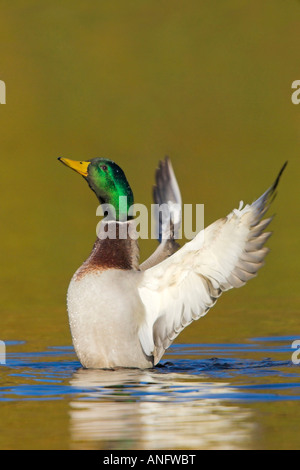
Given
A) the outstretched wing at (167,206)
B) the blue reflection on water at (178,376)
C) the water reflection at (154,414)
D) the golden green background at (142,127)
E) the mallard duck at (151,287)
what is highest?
the golden green background at (142,127)

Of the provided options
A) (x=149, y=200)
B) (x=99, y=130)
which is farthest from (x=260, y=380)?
(x=99, y=130)

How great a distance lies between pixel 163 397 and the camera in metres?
8.02

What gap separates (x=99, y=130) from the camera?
2708 cm

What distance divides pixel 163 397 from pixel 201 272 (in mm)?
1224

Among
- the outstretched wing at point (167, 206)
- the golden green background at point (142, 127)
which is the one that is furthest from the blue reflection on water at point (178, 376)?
the outstretched wing at point (167, 206)

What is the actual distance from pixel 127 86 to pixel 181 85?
1357 mm

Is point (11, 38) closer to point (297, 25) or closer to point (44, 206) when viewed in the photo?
point (297, 25)

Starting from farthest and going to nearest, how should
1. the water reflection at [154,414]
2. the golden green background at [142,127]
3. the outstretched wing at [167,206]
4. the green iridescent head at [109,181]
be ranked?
the golden green background at [142,127] < the outstretched wing at [167,206] < the green iridescent head at [109,181] < the water reflection at [154,414]

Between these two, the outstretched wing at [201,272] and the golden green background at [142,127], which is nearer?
the outstretched wing at [201,272]

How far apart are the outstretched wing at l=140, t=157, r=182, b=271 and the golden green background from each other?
92cm

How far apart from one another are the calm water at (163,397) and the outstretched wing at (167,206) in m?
1.14

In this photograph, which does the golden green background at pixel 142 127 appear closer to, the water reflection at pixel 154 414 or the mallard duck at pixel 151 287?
the water reflection at pixel 154 414

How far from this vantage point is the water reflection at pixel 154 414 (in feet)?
22.4

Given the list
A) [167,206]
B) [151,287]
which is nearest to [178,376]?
[151,287]
